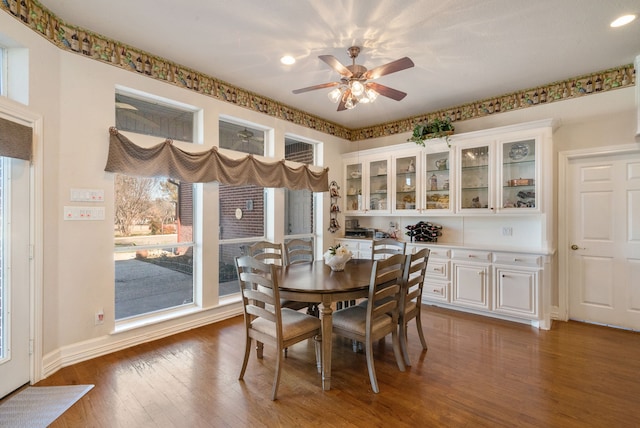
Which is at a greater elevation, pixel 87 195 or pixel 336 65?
pixel 336 65

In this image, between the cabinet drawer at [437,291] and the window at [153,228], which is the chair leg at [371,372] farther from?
the window at [153,228]

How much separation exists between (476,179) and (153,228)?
4.07 meters

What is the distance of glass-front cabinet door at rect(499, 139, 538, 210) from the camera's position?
369 centimetres

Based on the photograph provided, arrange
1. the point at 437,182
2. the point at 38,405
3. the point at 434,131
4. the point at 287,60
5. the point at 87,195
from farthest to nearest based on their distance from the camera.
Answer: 1. the point at 437,182
2. the point at 434,131
3. the point at 287,60
4. the point at 87,195
5. the point at 38,405

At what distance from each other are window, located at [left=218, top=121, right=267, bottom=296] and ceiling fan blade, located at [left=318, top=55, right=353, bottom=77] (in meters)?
1.95

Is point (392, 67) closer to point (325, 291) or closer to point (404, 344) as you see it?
point (325, 291)

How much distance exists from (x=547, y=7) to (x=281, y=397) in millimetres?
3525

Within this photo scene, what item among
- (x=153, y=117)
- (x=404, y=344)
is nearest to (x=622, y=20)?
(x=404, y=344)

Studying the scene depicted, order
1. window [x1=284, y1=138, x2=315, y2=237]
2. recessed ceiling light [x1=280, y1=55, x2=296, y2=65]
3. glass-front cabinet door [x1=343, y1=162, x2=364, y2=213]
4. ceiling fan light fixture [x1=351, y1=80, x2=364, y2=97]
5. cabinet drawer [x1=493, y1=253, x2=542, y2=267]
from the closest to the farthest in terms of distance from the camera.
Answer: ceiling fan light fixture [x1=351, y1=80, x2=364, y2=97] < recessed ceiling light [x1=280, y1=55, x2=296, y2=65] < cabinet drawer [x1=493, y1=253, x2=542, y2=267] < window [x1=284, y1=138, x2=315, y2=237] < glass-front cabinet door [x1=343, y1=162, x2=364, y2=213]

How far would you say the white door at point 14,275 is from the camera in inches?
86.2

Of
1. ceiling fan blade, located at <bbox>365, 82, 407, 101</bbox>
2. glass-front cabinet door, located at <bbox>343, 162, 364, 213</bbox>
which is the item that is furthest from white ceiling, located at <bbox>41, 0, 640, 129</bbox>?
glass-front cabinet door, located at <bbox>343, 162, 364, 213</bbox>

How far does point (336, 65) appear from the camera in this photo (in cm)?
242

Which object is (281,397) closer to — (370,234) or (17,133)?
(17,133)

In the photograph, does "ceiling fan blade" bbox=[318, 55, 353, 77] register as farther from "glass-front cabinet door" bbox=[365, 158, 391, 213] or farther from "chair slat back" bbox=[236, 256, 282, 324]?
"glass-front cabinet door" bbox=[365, 158, 391, 213]
